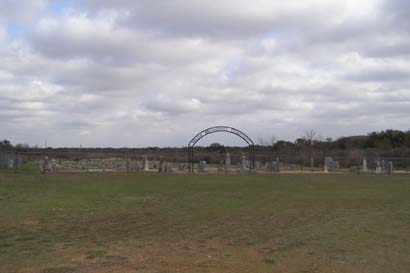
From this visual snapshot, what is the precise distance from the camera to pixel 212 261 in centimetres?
857

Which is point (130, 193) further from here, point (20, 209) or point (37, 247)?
point (37, 247)

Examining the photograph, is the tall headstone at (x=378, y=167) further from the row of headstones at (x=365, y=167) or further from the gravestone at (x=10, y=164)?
the gravestone at (x=10, y=164)

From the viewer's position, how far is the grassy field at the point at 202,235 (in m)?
8.34

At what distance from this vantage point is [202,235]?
11.2 meters

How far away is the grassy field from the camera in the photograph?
27.3 feet

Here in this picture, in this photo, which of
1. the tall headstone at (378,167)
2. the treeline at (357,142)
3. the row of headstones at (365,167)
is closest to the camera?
the tall headstone at (378,167)

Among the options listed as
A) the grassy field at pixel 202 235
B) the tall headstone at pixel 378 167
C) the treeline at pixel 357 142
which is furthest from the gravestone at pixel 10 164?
the tall headstone at pixel 378 167

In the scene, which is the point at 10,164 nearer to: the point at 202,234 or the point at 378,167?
the point at 378,167

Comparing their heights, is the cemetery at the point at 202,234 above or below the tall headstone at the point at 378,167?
below

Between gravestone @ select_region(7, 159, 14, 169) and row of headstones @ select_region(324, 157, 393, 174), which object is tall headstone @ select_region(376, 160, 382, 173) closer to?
row of headstones @ select_region(324, 157, 393, 174)

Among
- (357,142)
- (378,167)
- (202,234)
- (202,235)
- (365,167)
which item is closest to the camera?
(202,235)

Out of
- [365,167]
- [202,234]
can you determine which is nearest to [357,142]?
[365,167]

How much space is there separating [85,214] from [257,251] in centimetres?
699

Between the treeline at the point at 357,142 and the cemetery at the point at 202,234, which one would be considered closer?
the cemetery at the point at 202,234
